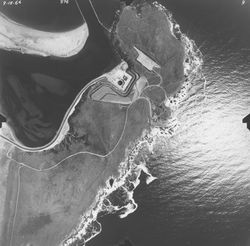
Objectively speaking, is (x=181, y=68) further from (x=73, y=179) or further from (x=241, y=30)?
(x=73, y=179)

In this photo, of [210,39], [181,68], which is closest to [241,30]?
[210,39]

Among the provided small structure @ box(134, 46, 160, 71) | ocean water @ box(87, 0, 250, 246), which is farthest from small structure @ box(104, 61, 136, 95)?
ocean water @ box(87, 0, 250, 246)

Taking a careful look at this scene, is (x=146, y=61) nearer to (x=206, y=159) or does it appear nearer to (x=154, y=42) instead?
(x=154, y=42)

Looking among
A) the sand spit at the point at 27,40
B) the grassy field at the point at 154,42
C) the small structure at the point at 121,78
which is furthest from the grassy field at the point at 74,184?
the sand spit at the point at 27,40

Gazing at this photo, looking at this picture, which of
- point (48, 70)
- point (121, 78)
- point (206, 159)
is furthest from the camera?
point (48, 70)

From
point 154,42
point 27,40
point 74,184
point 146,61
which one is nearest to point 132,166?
point 74,184

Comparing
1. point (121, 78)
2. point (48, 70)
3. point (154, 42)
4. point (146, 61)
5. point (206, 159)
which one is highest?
point (154, 42)
